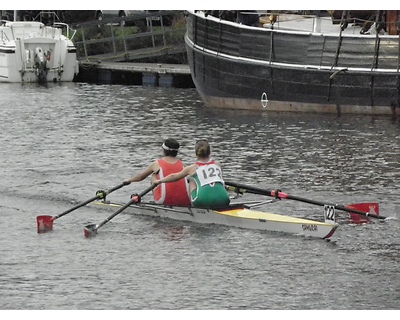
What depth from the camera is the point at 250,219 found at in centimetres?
1788

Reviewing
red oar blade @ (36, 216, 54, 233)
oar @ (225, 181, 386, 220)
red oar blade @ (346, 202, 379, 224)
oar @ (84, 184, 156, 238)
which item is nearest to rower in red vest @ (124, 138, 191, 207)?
oar @ (84, 184, 156, 238)

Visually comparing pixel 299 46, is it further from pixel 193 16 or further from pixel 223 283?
pixel 223 283

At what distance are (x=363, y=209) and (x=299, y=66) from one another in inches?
520

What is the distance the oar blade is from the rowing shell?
46.7 inches

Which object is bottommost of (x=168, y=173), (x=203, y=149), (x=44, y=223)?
(x=44, y=223)

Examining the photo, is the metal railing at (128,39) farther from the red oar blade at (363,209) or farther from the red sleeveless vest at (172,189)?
the red oar blade at (363,209)

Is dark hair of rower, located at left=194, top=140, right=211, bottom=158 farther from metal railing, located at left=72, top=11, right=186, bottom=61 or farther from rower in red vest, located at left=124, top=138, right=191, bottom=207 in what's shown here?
metal railing, located at left=72, top=11, right=186, bottom=61

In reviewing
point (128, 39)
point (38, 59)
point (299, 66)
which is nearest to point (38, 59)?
point (38, 59)

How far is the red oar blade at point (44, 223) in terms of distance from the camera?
18484 mm

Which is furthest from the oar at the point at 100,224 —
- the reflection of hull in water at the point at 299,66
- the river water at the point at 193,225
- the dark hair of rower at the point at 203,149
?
the reflection of hull in water at the point at 299,66

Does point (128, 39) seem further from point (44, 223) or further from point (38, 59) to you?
point (44, 223)

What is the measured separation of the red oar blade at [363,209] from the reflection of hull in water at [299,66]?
12279 millimetres

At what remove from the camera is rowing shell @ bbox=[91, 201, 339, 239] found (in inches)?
675

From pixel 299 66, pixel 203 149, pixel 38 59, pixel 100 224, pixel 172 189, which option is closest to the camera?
pixel 203 149
